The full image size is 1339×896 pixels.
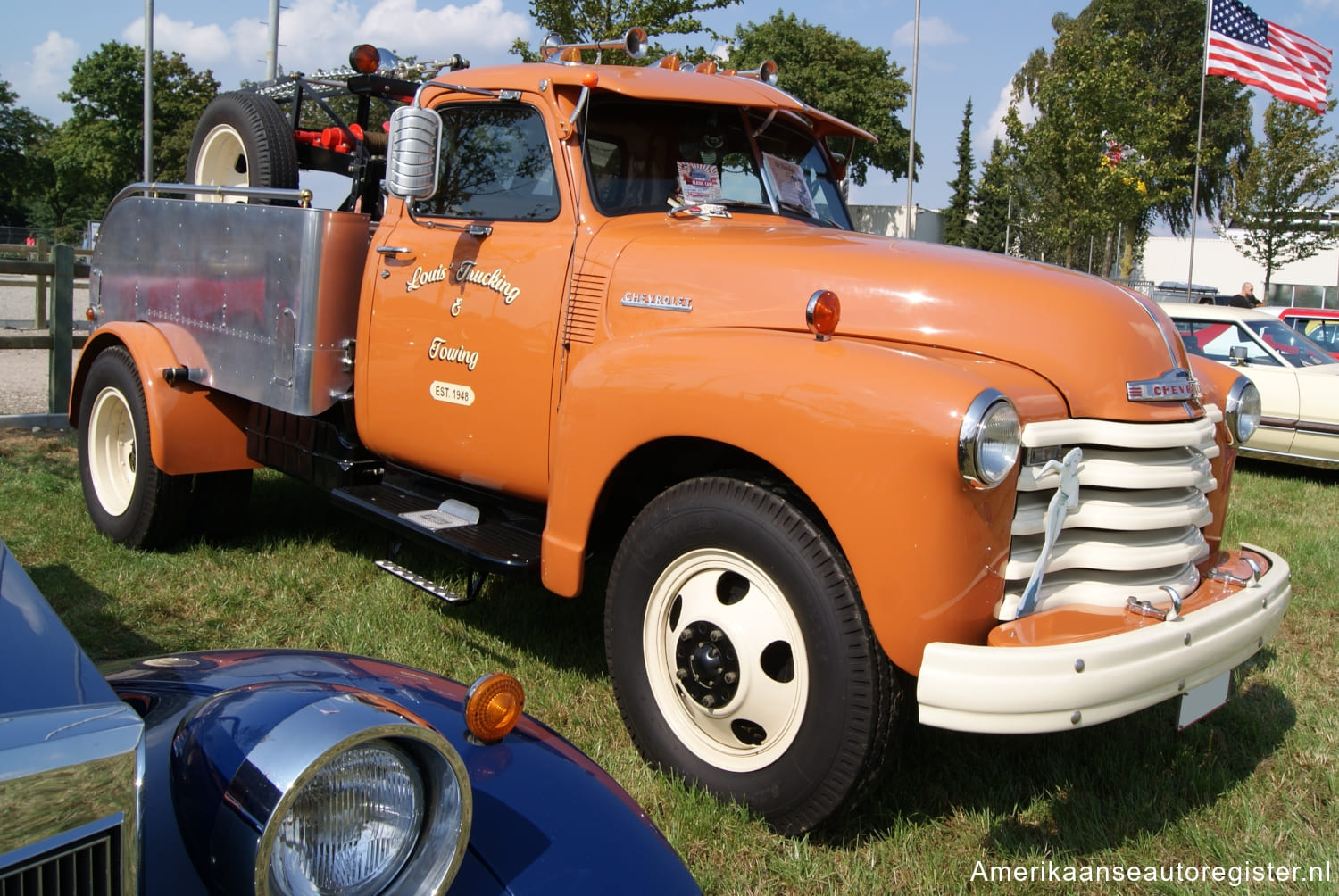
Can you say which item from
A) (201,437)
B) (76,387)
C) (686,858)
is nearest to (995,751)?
(686,858)

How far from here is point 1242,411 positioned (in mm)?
3574

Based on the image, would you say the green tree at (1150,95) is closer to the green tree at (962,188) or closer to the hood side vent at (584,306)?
the green tree at (962,188)

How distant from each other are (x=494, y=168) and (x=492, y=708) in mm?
2708

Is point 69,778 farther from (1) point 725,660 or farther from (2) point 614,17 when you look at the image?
(2) point 614,17

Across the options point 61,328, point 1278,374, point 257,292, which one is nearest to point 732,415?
point 257,292

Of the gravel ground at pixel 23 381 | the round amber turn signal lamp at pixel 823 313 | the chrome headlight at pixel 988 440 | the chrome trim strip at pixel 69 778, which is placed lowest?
the gravel ground at pixel 23 381

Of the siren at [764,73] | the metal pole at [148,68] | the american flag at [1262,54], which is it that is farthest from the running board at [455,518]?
the metal pole at [148,68]

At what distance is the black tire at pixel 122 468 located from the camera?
195 inches

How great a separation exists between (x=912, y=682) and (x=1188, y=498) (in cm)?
95

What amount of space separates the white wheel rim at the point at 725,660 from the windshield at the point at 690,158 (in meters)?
1.47

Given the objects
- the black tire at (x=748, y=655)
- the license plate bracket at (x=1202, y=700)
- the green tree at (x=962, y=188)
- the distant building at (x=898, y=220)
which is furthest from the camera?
the green tree at (x=962, y=188)

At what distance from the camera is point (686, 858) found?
8.99 feet

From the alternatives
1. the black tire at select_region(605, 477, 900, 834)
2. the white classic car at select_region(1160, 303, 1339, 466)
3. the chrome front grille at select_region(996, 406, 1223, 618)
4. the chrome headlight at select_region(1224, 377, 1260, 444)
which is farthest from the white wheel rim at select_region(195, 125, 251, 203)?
the white classic car at select_region(1160, 303, 1339, 466)

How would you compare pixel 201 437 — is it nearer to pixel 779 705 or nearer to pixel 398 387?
pixel 398 387
